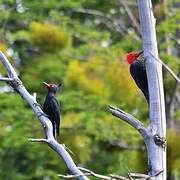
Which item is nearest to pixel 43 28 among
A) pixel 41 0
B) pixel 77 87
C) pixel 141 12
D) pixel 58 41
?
pixel 58 41

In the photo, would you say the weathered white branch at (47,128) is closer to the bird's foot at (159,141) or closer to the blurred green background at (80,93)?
the bird's foot at (159,141)

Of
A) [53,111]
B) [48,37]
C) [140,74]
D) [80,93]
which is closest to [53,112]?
[53,111]

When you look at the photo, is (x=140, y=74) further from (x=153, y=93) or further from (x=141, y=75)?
(x=153, y=93)

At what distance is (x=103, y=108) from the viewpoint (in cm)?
1007

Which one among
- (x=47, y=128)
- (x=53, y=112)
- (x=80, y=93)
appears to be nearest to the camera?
(x=47, y=128)

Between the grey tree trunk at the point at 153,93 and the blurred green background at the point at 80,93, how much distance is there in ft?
14.4

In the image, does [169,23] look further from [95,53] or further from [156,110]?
[156,110]

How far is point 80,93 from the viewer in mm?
9773

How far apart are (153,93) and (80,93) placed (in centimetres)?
579

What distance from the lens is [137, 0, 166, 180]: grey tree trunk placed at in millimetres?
3915

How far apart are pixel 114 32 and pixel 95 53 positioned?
0.68m

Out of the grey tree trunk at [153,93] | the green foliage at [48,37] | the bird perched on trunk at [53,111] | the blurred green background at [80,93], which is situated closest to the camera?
the grey tree trunk at [153,93]

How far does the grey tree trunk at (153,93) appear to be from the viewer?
3.92m

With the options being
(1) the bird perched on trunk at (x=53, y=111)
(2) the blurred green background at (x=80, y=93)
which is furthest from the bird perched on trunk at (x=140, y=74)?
(2) the blurred green background at (x=80, y=93)
